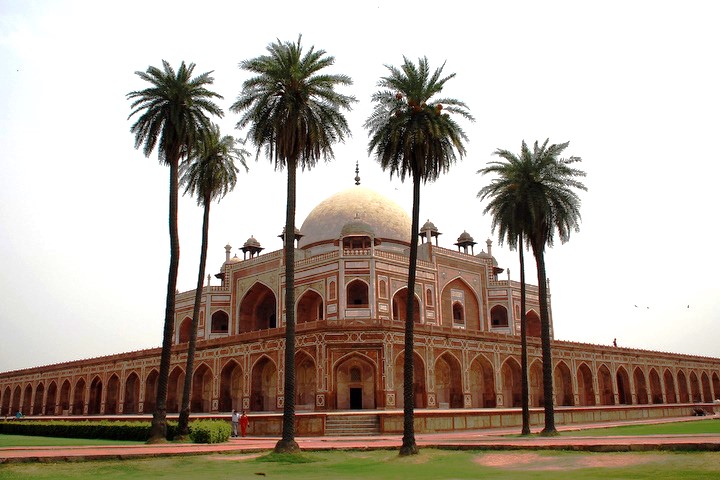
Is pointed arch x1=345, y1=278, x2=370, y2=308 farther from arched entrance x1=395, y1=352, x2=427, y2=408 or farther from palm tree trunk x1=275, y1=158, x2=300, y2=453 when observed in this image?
palm tree trunk x1=275, y1=158, x2=300, y2=453

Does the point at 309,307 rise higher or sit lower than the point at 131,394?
higher

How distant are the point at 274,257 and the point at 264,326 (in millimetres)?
5667

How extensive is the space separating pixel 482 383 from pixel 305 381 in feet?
34.7

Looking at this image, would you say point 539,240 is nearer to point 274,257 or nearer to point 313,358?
point 313,358

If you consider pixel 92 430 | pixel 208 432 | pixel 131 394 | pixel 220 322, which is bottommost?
pixel 92 430

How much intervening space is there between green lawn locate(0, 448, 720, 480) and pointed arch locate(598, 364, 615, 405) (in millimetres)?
32274

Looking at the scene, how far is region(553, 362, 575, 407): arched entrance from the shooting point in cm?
4262

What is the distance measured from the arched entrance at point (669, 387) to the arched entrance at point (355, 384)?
29.5 m

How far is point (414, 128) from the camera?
765 inches

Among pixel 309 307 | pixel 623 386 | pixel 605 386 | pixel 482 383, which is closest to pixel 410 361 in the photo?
pixel 482 383

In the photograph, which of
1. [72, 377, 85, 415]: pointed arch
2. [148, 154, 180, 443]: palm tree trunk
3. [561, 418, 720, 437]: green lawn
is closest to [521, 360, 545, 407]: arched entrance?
[561, 418, 720, 437]: green lawn

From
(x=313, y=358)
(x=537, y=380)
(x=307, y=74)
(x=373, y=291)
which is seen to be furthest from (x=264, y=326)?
(x=307, y=74)

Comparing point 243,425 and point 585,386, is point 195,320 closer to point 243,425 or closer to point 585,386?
point 243,425

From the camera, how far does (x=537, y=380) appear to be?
41938 millimetres
